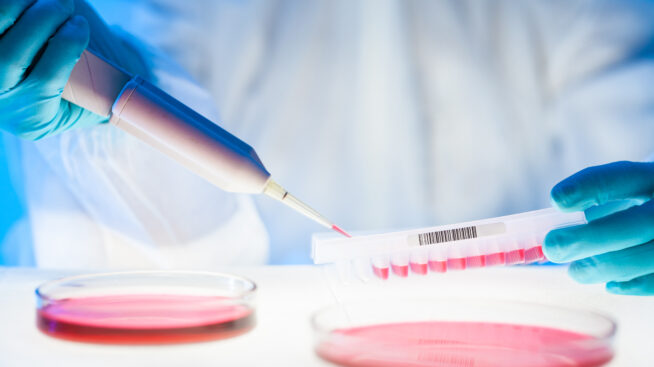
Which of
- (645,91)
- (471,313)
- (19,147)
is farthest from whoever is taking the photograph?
(19,147)

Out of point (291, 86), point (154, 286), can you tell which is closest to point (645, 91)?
point (291, 86)

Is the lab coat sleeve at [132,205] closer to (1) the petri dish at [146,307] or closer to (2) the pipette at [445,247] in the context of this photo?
(1) the petri dish at [146,307]

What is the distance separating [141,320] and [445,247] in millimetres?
→ 372

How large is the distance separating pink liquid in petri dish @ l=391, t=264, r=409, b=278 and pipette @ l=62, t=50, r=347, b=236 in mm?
116

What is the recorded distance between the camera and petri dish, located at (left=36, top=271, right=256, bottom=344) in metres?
0.52

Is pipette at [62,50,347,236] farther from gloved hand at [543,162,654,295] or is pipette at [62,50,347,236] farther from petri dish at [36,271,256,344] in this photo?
gloved hand at [543,162,654,295]

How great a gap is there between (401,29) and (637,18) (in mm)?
531

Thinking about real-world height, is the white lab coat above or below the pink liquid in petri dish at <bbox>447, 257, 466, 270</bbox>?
above

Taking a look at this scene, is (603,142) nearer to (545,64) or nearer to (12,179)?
(545,64)

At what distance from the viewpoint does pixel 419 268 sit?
0.64m

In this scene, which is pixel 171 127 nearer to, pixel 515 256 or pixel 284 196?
pixel 284 196

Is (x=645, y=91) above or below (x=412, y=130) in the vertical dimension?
above

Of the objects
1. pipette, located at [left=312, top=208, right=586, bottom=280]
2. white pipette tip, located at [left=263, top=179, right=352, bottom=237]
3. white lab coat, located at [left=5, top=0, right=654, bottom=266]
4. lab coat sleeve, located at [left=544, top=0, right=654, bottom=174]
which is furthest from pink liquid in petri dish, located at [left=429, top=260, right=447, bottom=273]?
lab coat sleeve, located at [left=544, top=0, right=654, bottom=174]

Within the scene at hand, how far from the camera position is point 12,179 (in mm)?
1277
